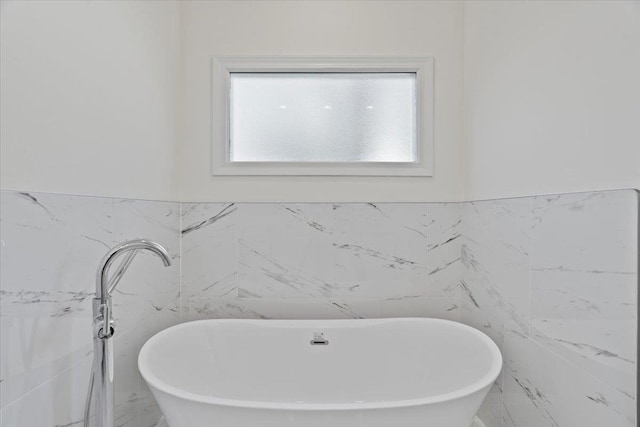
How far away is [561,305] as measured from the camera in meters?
1.17

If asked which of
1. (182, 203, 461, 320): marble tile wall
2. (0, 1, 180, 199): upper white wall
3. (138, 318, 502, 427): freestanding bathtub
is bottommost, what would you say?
(138, 318, 502, 427): freestanding bathtub

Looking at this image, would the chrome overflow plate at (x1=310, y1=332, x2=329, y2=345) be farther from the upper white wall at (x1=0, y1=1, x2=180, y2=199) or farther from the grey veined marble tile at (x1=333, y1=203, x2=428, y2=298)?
the upper white wall at (x1=0, y1=1, x2=180, y2=199)

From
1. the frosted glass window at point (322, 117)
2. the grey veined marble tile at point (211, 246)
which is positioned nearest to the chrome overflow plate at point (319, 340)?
the grey veined marble tile at point (211, 246)

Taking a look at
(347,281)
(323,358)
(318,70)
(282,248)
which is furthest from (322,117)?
(323,358)

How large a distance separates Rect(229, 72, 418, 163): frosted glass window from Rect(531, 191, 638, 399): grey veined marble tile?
89 centimetres

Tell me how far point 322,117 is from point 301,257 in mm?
789

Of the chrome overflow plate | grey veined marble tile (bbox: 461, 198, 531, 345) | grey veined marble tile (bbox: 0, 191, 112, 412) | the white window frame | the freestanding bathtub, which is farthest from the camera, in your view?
the white window frame

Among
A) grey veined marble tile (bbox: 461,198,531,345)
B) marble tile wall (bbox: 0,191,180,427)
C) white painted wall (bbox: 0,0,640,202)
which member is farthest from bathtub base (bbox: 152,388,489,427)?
white painted wall (bbox: 0,0,640,202)

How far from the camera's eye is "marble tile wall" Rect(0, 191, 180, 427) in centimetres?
91

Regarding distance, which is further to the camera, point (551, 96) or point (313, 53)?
point (313, 53)

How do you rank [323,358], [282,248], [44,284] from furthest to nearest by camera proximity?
Answer: [282,248] < [323,358] < [44,284]

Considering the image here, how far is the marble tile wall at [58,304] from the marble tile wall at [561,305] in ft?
5.15

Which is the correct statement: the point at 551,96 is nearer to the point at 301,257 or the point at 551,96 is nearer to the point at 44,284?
the point at 301,257

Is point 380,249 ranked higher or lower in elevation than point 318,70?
lower
